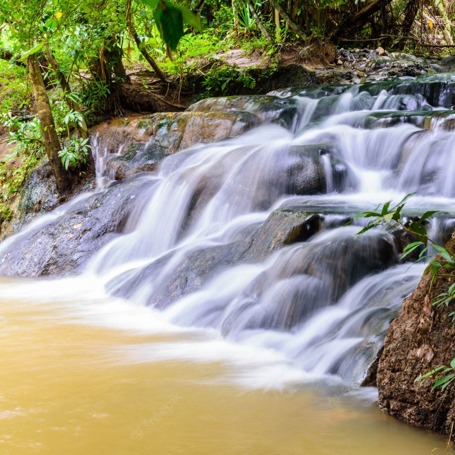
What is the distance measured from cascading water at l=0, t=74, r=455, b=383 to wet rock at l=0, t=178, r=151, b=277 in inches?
5.5

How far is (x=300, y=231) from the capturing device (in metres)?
4.04

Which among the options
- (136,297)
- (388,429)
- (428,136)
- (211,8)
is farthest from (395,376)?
(211,8)

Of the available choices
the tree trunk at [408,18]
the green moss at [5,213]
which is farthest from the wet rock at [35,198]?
the tree trunk at [408,18]

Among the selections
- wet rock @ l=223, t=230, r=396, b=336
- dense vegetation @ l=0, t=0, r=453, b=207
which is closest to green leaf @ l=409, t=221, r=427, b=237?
wet rock @ l=223, t=230, r=396, b=336

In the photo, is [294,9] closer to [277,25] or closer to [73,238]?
[277,25]

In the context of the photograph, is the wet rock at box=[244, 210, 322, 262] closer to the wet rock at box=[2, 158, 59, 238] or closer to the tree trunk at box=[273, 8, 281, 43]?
the wet rock at box=[2, 158, 59, 238]

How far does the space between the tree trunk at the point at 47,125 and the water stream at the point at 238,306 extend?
49 cm

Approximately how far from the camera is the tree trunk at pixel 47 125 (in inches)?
277

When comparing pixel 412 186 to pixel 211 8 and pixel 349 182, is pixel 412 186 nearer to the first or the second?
pixel 349 182

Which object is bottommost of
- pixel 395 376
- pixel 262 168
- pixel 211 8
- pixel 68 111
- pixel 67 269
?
pixel 67 269

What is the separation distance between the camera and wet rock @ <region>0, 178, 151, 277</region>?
239 inches

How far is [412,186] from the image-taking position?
520cm

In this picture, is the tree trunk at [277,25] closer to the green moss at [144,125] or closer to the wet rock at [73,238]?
A: the green moss at [144,125]

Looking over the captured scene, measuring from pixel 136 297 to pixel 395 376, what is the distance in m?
2.73
